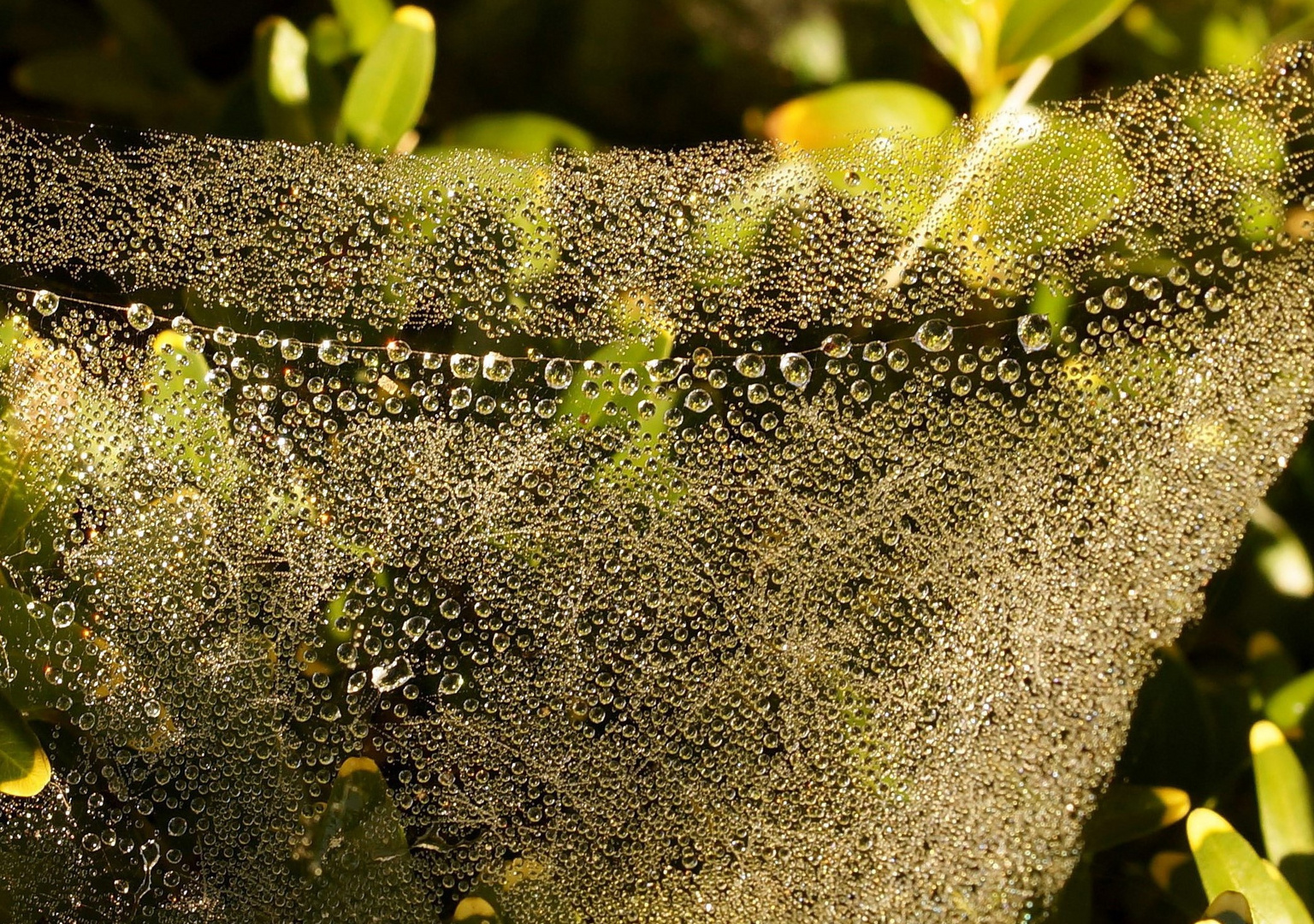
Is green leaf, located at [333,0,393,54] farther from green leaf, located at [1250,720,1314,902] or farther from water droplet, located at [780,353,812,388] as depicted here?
green leaf, located at [1250,720,1314,902]

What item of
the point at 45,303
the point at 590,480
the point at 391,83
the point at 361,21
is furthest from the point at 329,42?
the point at 590,480

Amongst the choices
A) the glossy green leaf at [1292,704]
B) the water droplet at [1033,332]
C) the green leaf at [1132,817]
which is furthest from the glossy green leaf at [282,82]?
the glossy green leaf at [1292,704]

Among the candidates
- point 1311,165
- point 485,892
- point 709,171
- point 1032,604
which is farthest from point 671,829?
point 1311,165

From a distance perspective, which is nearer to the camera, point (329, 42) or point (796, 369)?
point (796, 369)

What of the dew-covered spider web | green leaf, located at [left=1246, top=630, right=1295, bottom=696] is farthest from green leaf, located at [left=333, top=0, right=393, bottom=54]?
green leaf, located at [left=1246, top=630, right=1295, bottom=696]

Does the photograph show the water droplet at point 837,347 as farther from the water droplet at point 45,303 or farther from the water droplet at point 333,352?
the water droplet at point 45,303

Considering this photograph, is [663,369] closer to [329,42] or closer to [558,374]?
[558,374]
